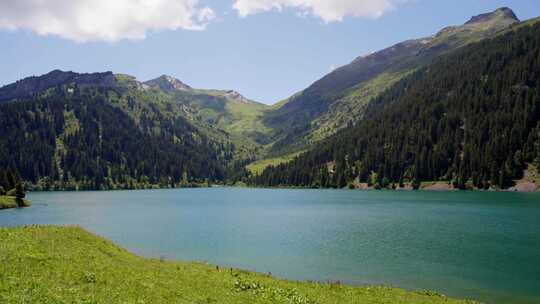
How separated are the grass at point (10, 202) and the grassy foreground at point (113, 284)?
373 ft

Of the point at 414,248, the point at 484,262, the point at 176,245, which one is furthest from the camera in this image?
the point at 176,245

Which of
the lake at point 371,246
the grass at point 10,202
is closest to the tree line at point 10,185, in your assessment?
the grass at point 10,202

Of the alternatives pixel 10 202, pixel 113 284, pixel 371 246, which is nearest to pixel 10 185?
pixel 10 202

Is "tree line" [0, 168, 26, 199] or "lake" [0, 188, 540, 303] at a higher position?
"tree line" [0, 168, 26, 199]

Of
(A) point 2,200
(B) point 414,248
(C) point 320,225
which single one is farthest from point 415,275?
(A) point 2,200

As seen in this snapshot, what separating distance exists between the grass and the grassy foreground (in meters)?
114

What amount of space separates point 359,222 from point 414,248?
33.7 metres

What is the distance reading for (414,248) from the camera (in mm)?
64500

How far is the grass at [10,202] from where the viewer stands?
454 feet

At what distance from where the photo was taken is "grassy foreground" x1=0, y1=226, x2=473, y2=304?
2331 cm

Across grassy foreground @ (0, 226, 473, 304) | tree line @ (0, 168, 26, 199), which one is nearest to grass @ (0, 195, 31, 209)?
tree line @ (0, 168, 26, 199)

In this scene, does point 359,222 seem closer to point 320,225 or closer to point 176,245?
point 320,225

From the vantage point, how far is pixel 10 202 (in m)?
143

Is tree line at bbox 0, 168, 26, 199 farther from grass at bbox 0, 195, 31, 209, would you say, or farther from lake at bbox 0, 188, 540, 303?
lake at bbox 0, 188, 540, 303
